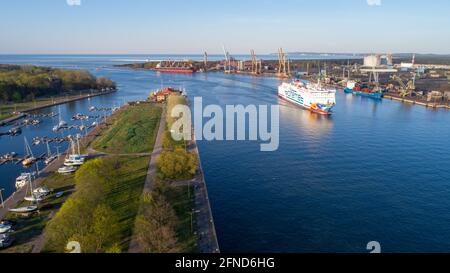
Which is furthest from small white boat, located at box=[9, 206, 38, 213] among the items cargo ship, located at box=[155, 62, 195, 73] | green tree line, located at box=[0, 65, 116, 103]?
cargo ship, located at box=[155, 62, 195, 73]

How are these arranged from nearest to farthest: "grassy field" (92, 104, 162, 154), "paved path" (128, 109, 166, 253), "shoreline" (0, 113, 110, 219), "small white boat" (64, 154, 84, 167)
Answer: "paved path" (128, 109, 166, 253) < "shoreline" (0, 113, 110, 219) < "small white boat" (64, 154, 84, 167) < "grassy field" (92, 104, 162, 154)

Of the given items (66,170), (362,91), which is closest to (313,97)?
(362,91)

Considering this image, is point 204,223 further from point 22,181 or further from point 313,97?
point 313,97

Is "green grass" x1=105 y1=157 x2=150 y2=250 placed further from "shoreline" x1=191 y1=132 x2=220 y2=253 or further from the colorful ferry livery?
the colorful ferry livery

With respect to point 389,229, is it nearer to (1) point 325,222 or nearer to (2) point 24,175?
(1) point 325,222

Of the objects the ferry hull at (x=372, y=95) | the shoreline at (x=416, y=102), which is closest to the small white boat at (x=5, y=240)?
the shoreline at (x=416, y=102)

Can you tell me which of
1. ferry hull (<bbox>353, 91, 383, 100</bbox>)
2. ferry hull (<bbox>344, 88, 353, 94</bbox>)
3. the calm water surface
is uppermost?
ferry hull (<bbox>344, 88, 353, 94</bbox>)
